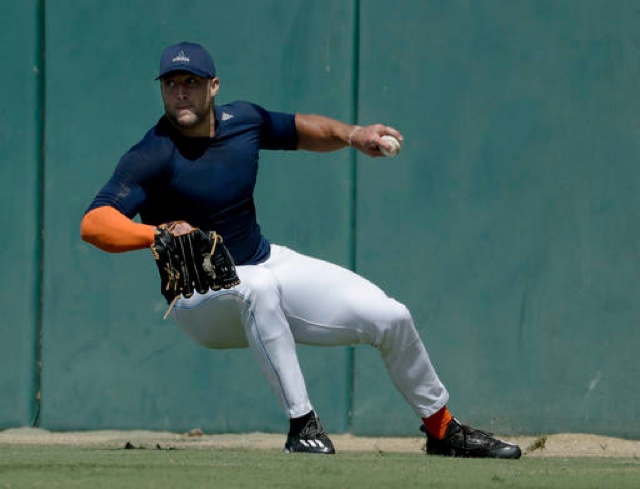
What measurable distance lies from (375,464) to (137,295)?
258cm

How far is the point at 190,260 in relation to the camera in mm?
5379

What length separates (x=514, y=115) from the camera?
7285 mm

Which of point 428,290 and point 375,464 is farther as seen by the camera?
point 428,290

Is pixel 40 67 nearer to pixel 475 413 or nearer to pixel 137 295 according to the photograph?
pixel 137 295

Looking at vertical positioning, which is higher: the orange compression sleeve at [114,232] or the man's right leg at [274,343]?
the orange compression sleeve at [114,232]

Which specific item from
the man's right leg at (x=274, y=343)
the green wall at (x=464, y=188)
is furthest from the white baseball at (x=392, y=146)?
the green wall at (x=464, y=188)

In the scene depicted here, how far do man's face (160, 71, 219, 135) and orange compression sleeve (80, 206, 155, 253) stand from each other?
1.79 feet

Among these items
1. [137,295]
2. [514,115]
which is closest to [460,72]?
[514,115]

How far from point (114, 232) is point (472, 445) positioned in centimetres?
162

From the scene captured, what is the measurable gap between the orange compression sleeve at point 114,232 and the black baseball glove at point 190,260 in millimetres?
51

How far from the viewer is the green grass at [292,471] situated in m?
4.45

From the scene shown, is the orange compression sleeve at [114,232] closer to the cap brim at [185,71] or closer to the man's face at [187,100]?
the man's face at [187,100]

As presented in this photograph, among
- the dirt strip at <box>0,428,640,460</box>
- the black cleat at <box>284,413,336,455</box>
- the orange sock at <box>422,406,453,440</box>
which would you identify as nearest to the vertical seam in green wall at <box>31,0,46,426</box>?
the dirt strip at <box>0,428,640,460</box>

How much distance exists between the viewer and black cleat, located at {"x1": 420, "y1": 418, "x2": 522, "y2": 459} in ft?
18.5
